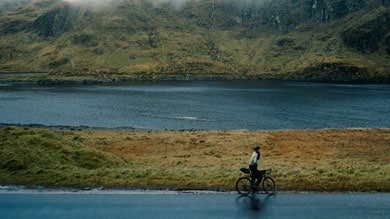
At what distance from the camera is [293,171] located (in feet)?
95.2

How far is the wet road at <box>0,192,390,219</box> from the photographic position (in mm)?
19109

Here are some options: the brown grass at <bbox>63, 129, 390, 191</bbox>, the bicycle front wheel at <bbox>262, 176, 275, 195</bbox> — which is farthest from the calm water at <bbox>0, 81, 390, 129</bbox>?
the bicycle front wheel at <bbox>262, 176, 275, 195</bbox>

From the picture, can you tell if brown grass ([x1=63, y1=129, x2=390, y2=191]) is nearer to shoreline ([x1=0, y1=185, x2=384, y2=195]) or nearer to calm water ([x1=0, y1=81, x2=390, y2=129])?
shoreline ([x1=0, y1=185, x2=384, y2=195])

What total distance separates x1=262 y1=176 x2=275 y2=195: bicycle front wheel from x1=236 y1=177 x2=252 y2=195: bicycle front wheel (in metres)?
0.92

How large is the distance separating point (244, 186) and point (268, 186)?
4.99 feet

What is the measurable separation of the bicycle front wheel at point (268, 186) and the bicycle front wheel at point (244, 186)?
3.03 feet

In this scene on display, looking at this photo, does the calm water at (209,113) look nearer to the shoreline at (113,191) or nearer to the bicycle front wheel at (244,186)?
the bicycle front wheel at (244,186)

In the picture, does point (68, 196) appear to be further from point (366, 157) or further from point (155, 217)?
point (366, 157)

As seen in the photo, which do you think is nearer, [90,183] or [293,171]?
[90,183]

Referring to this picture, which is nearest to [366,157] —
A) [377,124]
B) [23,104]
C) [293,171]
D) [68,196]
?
[293,171]

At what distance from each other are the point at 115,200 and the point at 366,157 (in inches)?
1184

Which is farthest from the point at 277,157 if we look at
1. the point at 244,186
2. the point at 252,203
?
the point at 252,203

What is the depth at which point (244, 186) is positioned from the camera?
23.9 meters

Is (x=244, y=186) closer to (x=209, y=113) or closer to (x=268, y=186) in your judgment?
(x=268, y=186)
